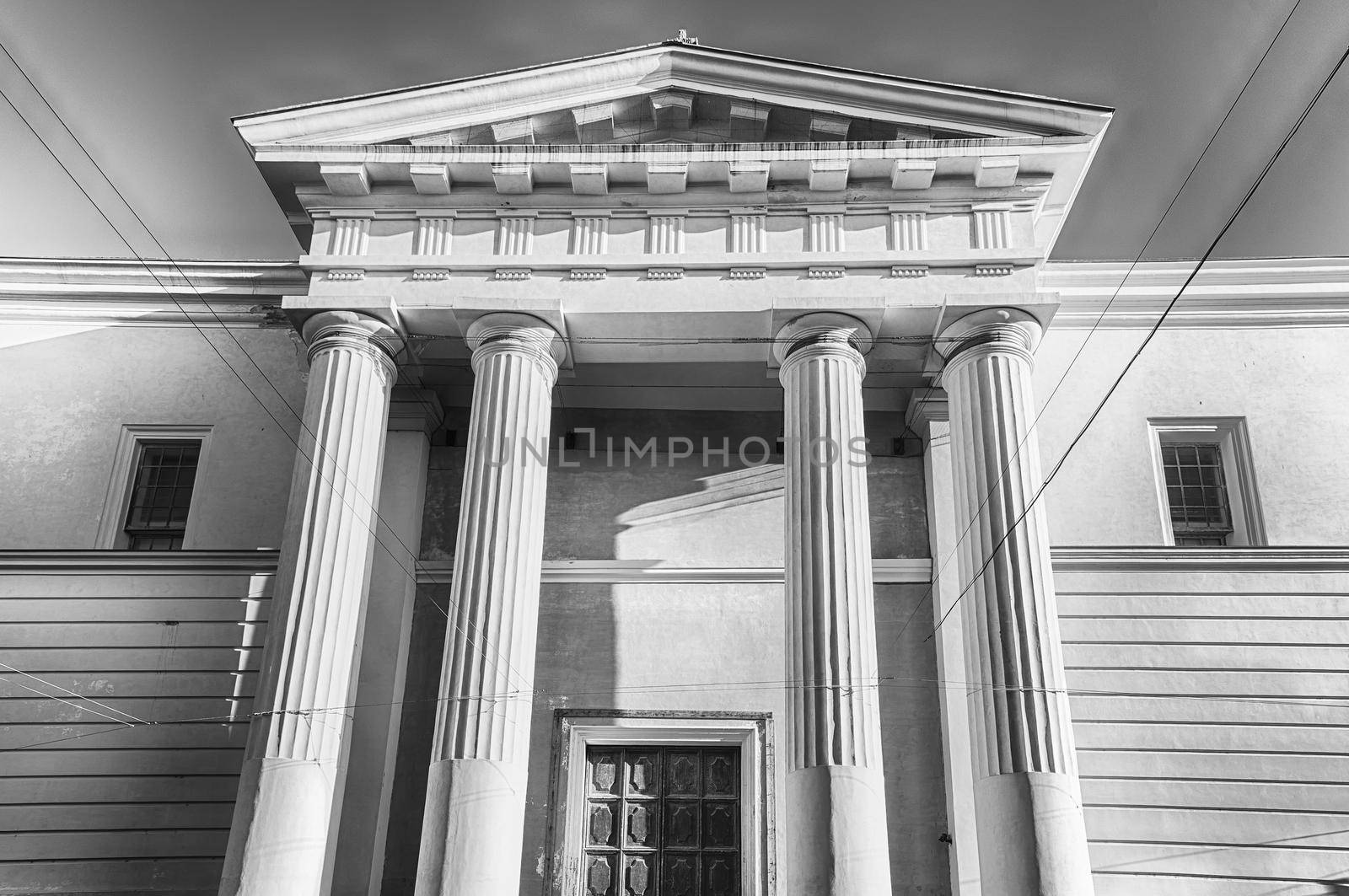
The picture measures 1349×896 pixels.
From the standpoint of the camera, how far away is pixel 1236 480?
17688 mm

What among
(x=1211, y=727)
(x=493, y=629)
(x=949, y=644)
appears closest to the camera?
(x=493, y=629)

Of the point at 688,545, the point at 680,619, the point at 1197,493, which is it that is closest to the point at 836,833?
the point at 680,619

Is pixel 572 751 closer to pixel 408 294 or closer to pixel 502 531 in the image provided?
pixel 502 531

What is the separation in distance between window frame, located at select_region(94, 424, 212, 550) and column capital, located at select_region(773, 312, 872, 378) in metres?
9.12

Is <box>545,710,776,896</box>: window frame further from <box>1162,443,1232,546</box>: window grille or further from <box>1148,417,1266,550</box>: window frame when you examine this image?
<box>1162,443,1232,546</box>: window grille

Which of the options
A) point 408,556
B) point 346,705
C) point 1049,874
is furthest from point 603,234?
point 1049,874

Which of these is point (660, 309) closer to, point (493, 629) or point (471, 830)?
point (493, 629)

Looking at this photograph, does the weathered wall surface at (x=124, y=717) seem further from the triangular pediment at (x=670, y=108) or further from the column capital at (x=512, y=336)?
the triangular pediment at (x=670, y=108)

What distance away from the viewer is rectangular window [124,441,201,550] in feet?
59.6

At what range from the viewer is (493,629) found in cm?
1369

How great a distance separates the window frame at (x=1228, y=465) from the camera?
17.3 m

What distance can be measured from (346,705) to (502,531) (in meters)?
2.96

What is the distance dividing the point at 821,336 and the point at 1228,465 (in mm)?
7149

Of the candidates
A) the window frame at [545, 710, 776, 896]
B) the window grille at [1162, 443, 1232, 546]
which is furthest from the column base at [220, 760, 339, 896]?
the window grille at [1162, 443, 1232, 546]
